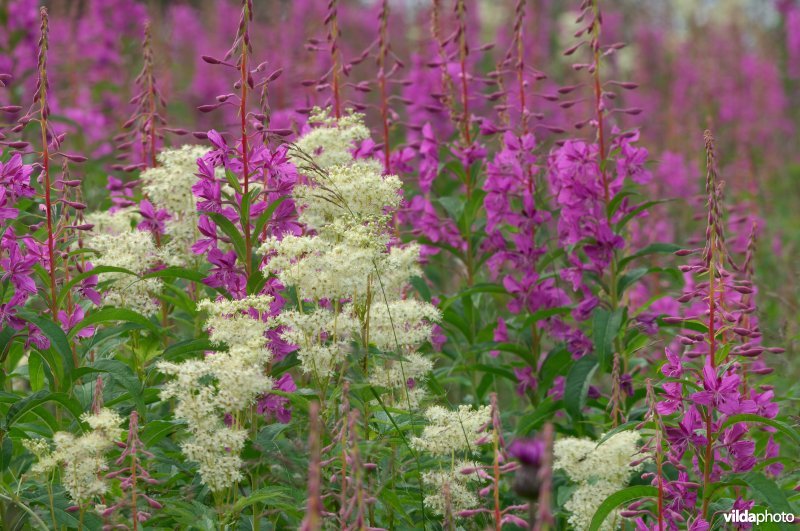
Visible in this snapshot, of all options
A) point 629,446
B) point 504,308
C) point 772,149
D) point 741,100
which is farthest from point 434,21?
point 741,100

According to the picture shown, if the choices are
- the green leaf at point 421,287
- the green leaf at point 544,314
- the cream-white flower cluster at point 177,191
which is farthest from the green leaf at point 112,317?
the green leaf at point 544,314

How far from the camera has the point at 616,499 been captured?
3.15 m

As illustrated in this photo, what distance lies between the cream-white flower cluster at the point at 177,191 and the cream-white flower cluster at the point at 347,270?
0.42 metres

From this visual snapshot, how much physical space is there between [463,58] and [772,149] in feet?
27.1

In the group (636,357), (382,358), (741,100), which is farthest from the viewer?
(741,100)

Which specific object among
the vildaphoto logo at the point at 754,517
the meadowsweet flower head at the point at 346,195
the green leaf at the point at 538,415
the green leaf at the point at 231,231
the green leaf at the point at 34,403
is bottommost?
the vildaphoto logo at the point at 754,517

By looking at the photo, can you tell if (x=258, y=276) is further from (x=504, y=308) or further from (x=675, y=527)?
(x=504, y=308)

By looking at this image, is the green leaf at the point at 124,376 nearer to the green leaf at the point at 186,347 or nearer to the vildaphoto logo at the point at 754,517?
the green leaf at the point at 186,347

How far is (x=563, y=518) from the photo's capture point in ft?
13.0

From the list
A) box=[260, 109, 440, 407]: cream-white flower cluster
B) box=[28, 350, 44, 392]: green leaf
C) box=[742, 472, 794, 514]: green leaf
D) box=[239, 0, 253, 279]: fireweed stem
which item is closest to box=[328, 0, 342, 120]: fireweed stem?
box=[260, 109, 440, 407]: cream-white flower cluster

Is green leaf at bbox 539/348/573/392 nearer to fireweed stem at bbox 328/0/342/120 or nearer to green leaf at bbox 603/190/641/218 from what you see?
green leaf at bbox 603/190/641/218

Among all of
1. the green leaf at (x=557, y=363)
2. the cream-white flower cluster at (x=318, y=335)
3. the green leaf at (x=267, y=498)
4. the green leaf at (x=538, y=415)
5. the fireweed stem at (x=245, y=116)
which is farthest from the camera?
the green leaf at (x=557, y=363)

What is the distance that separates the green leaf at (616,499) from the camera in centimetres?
312

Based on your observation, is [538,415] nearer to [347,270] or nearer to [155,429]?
[347,270]
